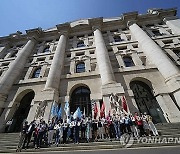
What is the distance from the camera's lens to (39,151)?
791 centimetres

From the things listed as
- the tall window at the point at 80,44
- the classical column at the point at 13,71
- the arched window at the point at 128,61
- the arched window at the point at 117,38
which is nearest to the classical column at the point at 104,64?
the arched window at the point at 128,61

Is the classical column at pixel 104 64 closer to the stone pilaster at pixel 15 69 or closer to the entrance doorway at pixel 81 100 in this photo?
the entrance doorway at pixel 81 100

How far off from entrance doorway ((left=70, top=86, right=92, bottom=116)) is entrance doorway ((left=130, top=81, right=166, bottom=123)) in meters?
5.77

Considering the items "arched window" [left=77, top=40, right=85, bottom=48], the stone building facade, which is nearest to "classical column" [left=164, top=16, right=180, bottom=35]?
the stone building facade

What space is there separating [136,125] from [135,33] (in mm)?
17969

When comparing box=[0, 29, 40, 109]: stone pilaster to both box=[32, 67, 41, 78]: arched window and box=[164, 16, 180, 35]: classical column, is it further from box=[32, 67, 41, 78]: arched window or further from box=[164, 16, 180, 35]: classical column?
box=[164, 16, 180, 35]: classical column

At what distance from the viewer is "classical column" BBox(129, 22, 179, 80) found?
53.0 feet

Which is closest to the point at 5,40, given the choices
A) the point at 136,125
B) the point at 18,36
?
the point at 18,36

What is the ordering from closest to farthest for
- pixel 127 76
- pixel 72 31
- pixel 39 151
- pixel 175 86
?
Answer: pixel 39 151 < pixel 175 86 < pixel 127 76 < pixel 72 31

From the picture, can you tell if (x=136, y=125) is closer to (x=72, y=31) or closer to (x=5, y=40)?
(x=72, y=31)

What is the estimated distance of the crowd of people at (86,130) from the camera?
9.19 metres

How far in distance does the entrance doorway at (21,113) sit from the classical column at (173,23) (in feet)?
79.7

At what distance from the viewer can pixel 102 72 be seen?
17625mm

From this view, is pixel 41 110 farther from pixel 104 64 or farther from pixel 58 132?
pixel 104 64
